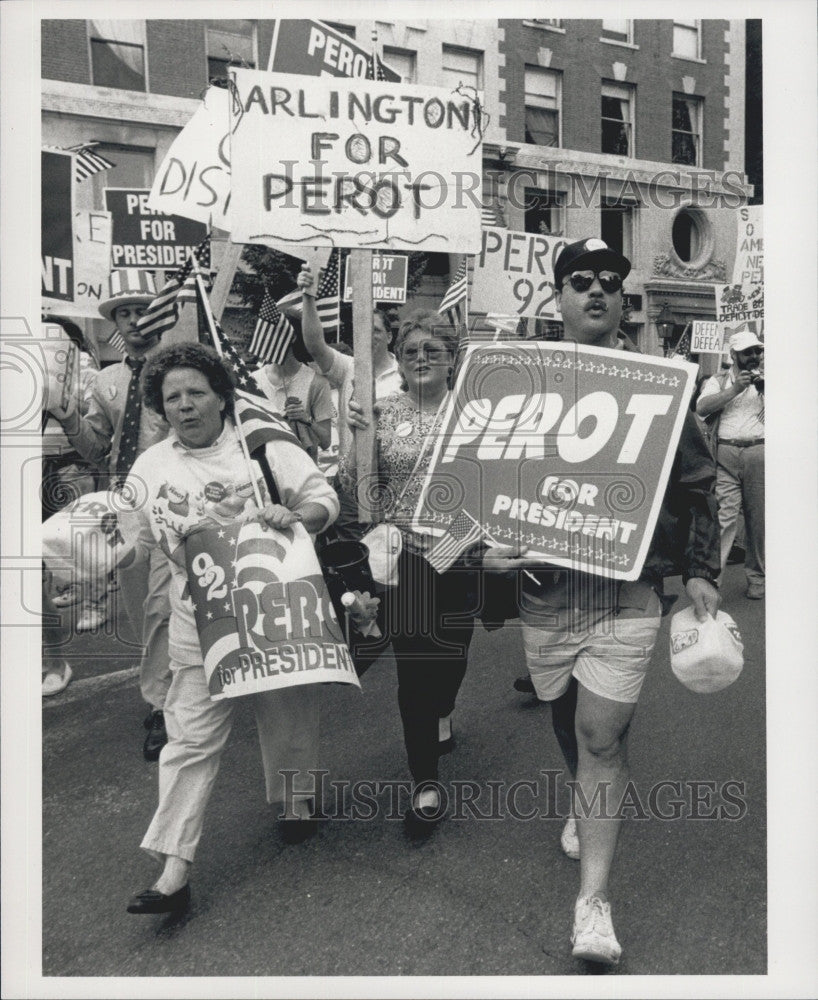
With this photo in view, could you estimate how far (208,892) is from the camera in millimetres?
2814

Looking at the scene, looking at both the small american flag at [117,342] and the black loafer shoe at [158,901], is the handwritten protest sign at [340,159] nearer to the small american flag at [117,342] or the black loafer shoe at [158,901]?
the small american flag at [117,342]

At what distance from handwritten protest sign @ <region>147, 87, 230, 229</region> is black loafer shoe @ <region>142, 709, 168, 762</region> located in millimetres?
2140

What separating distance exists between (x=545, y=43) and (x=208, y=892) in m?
3.17

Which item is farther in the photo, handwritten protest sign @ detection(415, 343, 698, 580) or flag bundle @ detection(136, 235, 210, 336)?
flag bundle @ detection(136, 235, 210, 336)

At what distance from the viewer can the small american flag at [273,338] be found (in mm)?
3977

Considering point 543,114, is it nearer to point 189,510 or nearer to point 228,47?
point 228,47

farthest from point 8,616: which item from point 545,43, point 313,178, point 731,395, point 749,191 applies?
point 731,395

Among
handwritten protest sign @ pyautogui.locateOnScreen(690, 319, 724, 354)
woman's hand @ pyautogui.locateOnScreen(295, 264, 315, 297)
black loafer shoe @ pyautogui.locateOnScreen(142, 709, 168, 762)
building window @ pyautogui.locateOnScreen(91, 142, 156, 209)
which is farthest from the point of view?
handwritten protest sign @ pyautogui.locateOnScreen(690, 319, 724, 354)

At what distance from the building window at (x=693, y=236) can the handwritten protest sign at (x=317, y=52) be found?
1.44m

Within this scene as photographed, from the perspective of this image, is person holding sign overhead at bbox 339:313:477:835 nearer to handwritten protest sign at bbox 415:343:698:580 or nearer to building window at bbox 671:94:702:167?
handwritten protest sign at bbox 415:343:698:580

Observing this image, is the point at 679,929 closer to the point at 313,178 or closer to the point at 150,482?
the point at 150,482

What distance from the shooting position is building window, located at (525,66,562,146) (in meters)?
3.70

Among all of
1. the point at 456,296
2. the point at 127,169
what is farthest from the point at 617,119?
the point at 127,169

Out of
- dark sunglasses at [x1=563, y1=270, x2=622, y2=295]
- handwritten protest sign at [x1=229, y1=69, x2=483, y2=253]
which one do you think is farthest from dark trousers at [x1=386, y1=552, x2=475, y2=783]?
handwritten protest sign at [x1=229, y1=69, x2=483, y2=253]
